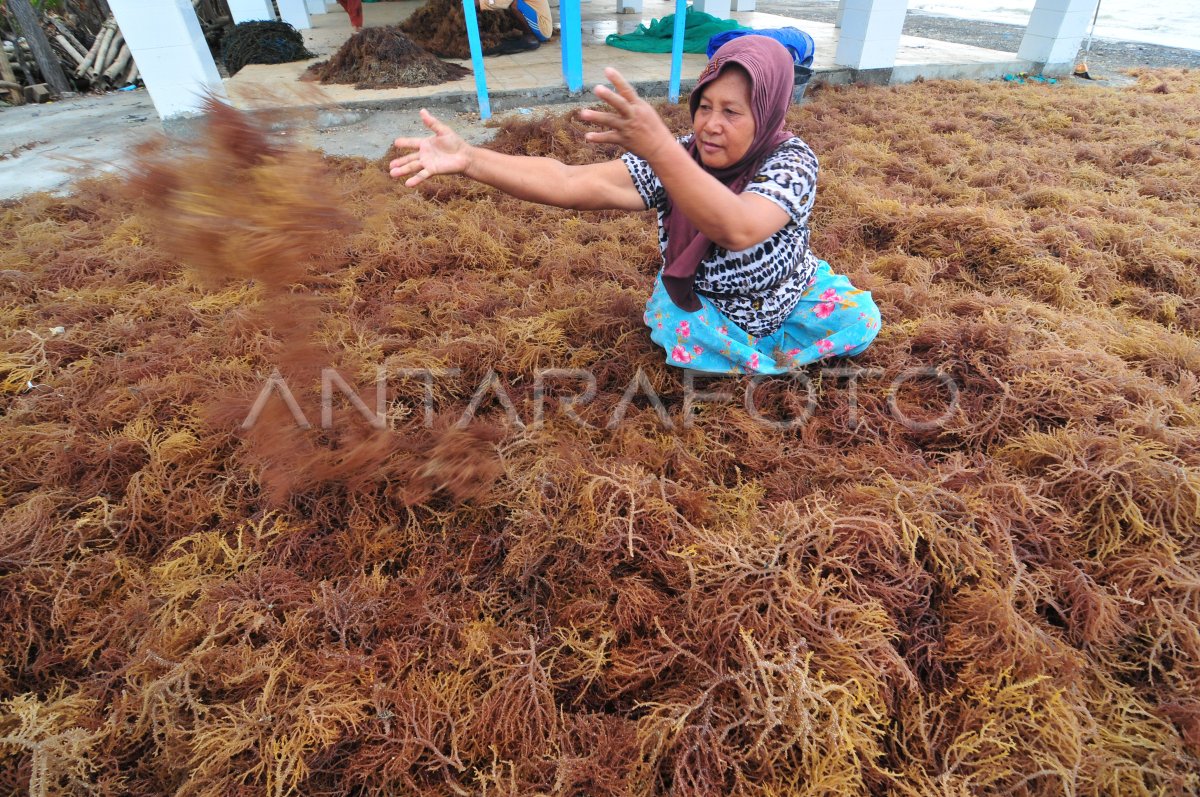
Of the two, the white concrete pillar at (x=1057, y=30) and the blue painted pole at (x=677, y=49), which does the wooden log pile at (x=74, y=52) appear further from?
the white concrete pillar at (x=1057, y=30)

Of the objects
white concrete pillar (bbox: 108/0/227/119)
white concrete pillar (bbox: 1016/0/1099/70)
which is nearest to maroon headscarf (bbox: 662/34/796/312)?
white concrete pillar (bbox: 108/0/227/119)

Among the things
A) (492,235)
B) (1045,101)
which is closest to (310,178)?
(492,235)

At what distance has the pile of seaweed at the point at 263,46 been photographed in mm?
8406

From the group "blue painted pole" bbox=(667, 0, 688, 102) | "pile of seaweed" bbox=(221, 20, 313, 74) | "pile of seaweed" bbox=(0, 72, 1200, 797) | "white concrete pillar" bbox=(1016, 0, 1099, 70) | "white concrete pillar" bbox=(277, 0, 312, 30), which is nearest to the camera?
"pile of seaweed" bbox=(0, 72, 1200, 797)

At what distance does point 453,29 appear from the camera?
8953 mm

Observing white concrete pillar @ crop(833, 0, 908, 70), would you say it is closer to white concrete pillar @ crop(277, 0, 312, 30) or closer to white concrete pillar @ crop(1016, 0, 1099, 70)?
white concrete pillar @ crop(1016, 0, 1099, 70)

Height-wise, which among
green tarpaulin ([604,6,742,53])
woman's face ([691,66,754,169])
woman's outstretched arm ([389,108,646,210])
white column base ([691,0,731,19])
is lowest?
green tarpaulin ([604,6,742,53])

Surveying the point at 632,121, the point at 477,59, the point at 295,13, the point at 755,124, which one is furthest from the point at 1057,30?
the point at 295,13

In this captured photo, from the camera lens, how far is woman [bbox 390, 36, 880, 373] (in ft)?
4.97

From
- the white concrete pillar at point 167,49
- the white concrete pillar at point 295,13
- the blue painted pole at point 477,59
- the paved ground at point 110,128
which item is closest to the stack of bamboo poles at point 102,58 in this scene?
the paved ground at point 110,128

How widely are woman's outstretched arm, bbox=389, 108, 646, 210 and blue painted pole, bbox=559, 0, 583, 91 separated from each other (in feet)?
18.1

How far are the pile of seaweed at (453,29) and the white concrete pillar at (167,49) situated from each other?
3971 mm

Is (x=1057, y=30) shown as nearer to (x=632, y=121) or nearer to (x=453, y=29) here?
(x=453, y=29)

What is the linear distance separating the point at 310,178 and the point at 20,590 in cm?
153
